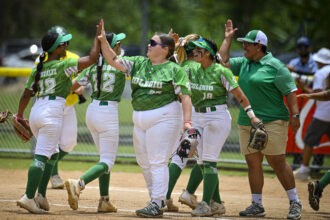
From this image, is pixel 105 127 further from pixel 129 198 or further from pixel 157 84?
pixel 129 198

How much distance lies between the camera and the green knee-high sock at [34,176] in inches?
262

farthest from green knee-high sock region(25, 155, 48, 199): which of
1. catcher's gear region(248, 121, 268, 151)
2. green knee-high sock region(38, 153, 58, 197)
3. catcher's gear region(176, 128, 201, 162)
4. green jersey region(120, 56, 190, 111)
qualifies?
catcher's gear region(248, 121, 268, 151)

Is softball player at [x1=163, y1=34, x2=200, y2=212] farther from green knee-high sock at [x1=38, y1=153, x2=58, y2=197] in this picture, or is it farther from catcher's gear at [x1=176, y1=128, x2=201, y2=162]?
green knee-high sock at [x1=38, y1=153, x2=58, y2=197]

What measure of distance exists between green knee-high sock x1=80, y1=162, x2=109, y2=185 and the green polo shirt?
71.7 inches

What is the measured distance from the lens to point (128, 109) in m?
13.5

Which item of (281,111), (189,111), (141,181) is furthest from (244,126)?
(141,181)

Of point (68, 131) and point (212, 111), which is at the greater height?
point (212, 111)

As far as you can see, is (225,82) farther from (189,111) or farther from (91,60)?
(91,60)

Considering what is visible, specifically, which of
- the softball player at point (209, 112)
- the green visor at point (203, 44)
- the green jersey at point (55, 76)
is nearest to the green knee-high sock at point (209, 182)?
the softball player at point (209, 112)

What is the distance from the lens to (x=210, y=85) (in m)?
6.90

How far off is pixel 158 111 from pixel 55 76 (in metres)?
1.36

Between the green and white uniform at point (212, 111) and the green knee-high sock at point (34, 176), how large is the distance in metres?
1.90

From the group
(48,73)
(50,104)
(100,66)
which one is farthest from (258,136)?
(48,73)

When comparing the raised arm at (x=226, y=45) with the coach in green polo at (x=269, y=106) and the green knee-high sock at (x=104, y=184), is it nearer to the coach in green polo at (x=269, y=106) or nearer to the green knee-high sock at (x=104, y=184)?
the coach in green polo at (x=269, y=106)
